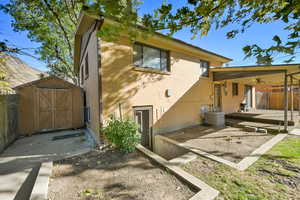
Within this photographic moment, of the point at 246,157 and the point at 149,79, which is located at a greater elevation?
the point at 149,79

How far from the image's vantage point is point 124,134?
12.7ft

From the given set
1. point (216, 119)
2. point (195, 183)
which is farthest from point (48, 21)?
point (216, 119)

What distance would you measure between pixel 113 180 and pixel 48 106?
6264mm

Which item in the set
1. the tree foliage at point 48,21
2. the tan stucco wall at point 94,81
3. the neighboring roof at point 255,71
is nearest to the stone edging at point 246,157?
the tan stucco wall at point 94,81

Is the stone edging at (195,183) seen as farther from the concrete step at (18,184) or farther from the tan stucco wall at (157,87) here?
the concrete step at (18,184)

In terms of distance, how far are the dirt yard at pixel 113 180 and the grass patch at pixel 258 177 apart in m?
0.72

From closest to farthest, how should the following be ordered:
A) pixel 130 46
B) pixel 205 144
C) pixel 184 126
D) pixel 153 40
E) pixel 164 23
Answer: pixel 164 23
pixel 205 144
pixel 130 46
pixel 153 40
pixel 184 126

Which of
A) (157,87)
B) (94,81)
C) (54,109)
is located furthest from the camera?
(54,109)

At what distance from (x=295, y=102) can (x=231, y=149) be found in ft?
51.2

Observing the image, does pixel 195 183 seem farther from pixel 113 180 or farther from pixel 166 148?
pixel 166 148

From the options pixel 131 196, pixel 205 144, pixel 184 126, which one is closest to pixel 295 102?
pixel 184 126

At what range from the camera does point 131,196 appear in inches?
90.2

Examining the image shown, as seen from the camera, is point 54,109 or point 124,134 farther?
point 54,109

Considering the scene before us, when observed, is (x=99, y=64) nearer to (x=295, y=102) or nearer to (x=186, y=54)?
(x=186, y=54)
